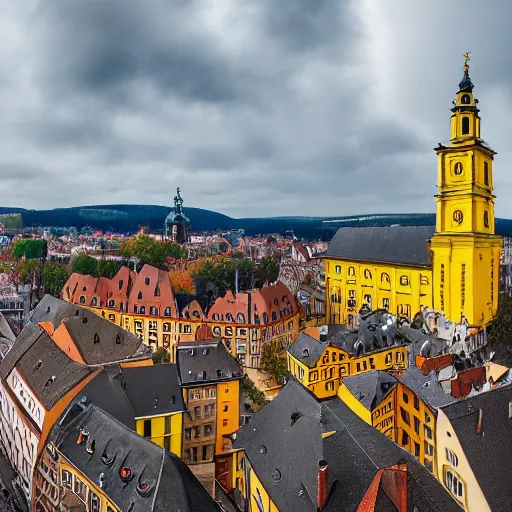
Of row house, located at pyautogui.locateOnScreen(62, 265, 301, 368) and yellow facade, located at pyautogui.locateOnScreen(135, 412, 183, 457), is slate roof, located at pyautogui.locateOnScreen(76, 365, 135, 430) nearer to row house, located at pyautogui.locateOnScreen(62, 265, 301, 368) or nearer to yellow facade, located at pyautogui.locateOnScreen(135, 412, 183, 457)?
yellow facade, located at pyautogui.locateOnScreen(135, 412, 183, 457)

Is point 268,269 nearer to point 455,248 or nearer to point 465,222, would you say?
point 455,248

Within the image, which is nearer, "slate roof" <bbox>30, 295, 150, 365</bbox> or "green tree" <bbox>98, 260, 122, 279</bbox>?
"slate roof" <bbox>30, 295, 150, 365</bbox>

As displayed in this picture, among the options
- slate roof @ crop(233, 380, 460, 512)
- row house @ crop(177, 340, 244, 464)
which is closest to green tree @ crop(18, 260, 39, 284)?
row house @ crop(177, 340, 244, 464)

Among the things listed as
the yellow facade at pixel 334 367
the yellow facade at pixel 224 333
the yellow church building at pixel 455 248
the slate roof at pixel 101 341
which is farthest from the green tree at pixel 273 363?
the yellow church building at pixel 455 248

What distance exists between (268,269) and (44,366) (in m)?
32.1

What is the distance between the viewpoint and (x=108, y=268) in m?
52.8

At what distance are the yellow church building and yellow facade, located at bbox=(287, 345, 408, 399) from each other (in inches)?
353

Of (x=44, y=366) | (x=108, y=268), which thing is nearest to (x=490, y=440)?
(x=44, y=366)

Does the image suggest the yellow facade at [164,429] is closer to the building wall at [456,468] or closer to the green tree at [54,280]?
the building wall at [456,468]

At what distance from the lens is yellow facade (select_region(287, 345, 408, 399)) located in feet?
102

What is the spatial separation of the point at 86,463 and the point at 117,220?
155 feet

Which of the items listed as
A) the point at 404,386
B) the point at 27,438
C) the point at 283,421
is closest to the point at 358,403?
the point at 404,386

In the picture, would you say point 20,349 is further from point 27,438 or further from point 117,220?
point 117,220

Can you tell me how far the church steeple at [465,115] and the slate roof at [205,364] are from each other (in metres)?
27.8
